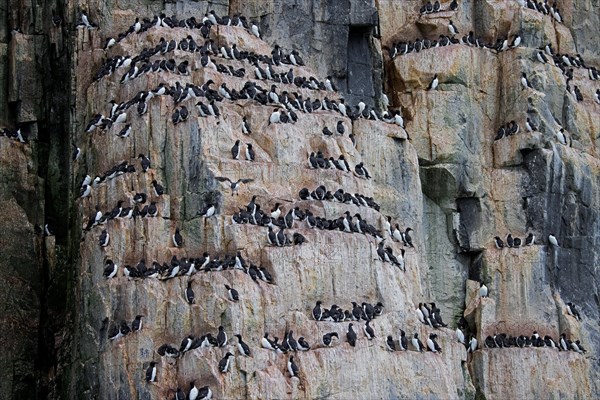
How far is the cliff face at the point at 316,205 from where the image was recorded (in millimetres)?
56469

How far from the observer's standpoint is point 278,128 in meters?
61.0

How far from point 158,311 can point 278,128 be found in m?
7.76

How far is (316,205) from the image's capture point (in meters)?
59.4

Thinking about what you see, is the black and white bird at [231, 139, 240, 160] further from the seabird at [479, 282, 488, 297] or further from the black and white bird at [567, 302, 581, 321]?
the black and white bird at [567, 302, 581, 321]

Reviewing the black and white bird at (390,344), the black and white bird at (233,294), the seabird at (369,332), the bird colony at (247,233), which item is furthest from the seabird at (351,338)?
the black and white bird at (233,294)

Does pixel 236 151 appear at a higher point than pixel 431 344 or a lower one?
higher

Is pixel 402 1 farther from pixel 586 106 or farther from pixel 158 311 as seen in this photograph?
pixel 158 311

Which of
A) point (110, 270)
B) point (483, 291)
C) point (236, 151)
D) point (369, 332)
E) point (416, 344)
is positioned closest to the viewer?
point (369, 332)

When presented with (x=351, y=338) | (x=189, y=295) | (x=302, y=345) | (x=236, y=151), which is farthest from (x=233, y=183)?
(x=351, y=338)

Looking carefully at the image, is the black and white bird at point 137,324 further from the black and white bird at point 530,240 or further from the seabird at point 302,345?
the black and white bird at point 530,240

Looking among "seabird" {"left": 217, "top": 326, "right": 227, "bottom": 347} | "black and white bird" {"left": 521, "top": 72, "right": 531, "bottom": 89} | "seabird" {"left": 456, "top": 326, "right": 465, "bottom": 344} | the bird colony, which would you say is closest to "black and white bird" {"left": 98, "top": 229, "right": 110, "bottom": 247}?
the bird colony

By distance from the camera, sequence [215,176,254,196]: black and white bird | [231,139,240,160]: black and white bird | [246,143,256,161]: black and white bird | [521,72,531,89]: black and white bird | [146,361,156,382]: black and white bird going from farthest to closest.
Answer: [521,72,531,89]: black and white bird
[246,143,256,161]: black and white bird
[231,139,240,160]: black and white bird
[215,176,254,196]: black and white bird
[146,361,156,382]: black and white bird

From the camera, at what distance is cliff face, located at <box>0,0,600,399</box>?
185 ft

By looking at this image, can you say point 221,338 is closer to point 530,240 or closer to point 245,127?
point 245,127
